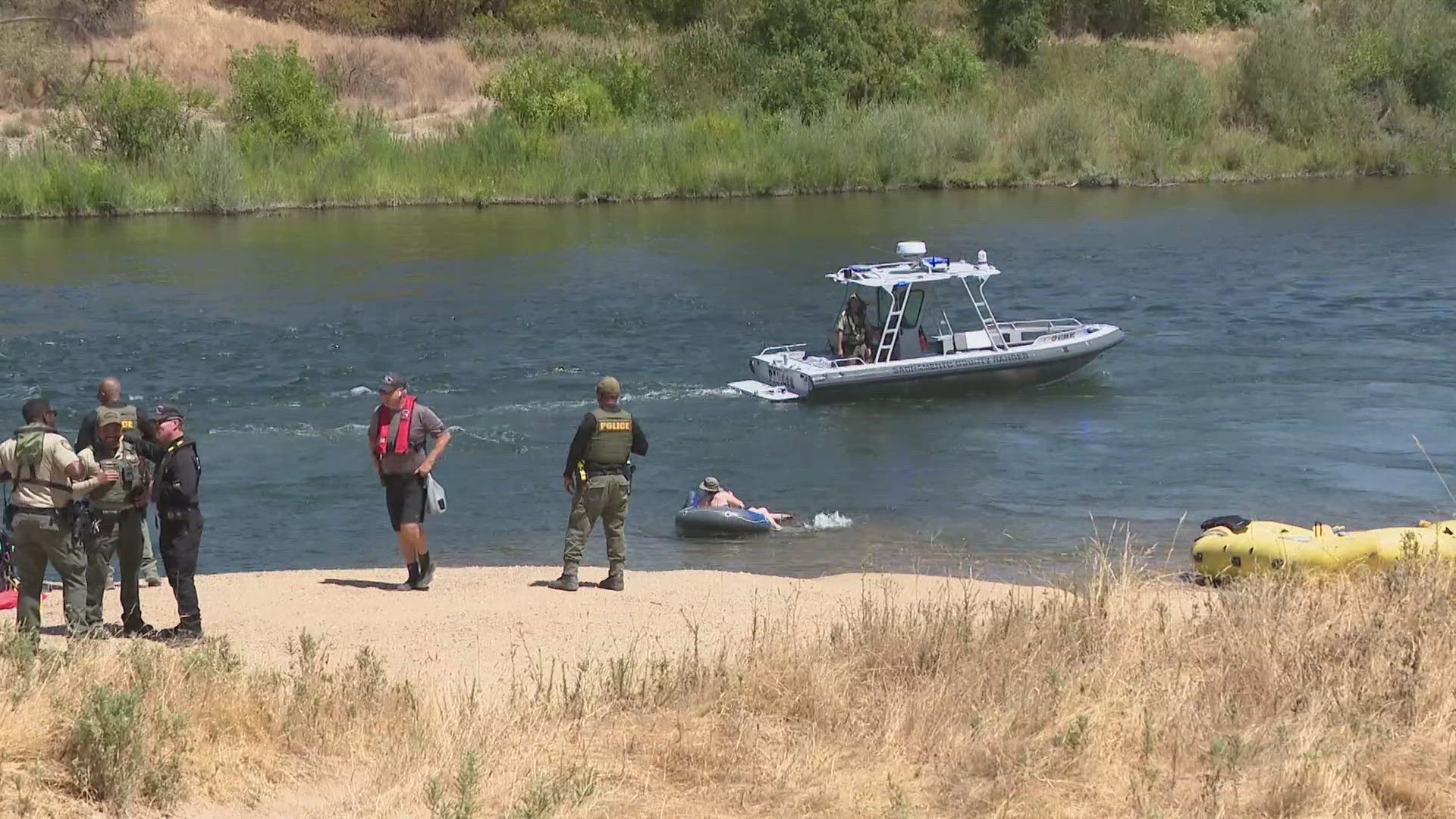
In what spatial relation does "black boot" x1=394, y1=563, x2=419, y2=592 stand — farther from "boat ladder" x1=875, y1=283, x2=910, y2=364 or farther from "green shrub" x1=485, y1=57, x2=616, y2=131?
"green shrub" x1=485, y1=57, x2=616, y2=131

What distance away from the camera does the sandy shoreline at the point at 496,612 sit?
11.1m

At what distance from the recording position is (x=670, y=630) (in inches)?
468

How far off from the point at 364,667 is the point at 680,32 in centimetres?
5614

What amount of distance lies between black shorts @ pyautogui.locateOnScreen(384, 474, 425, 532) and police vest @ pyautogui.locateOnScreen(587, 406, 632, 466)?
49.2 inches

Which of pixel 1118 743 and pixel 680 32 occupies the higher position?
pixel 680 32

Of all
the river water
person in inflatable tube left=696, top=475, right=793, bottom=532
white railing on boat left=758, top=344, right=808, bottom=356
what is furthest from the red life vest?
white railing on boat left=758, top=344, right=808, bottom=356

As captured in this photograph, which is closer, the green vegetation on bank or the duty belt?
the duty belt

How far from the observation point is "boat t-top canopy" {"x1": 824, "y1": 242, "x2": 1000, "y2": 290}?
23594mm

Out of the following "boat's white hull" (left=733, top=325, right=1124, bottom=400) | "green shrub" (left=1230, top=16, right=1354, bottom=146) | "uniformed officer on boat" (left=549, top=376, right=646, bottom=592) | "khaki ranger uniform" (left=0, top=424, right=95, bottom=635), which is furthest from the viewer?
"green shrub" (left=1230, top=16, right=1354, bottom=146)

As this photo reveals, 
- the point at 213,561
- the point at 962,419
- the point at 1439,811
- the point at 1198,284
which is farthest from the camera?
the point at 1198,284

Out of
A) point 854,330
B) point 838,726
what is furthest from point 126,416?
point 854,330

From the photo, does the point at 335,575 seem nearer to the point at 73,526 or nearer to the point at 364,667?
the point at 73,526

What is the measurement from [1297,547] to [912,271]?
33.9 feet

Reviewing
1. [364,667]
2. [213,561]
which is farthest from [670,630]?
[213,561]
